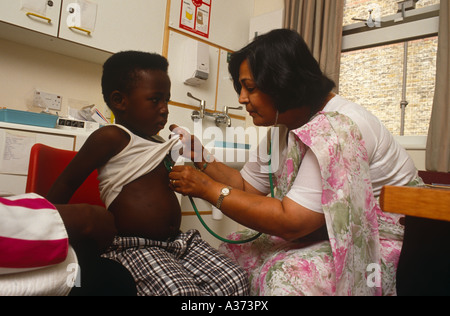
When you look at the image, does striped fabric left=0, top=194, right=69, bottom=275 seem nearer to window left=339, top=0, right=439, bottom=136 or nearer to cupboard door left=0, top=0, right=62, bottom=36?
cupboard door left=0, top=0, right=62, bottom=36

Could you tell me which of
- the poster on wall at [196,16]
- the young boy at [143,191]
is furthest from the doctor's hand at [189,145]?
the poster on wall at [196,16]

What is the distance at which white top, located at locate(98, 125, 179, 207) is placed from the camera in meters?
0.96

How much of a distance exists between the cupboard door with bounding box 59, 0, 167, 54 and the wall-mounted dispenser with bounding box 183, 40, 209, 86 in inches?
9.4

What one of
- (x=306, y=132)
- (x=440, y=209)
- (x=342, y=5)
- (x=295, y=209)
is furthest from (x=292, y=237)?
(x=342, y=5)

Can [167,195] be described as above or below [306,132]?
below

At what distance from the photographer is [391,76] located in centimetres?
247

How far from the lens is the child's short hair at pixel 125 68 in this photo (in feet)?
3.68

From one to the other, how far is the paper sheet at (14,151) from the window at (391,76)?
234cm

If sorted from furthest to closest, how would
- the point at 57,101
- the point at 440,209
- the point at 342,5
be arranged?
the point at 342,5
the point at 57,101
the point at 440,209

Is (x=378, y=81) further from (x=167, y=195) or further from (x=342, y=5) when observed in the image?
(x=167, y=195)

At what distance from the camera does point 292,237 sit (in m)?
0.81

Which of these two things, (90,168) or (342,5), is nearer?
(90,168)

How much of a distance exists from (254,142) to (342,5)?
134 centimetres

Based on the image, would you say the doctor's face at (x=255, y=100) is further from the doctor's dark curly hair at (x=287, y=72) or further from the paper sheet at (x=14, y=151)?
the paper sheet at (x=14, y=151)
